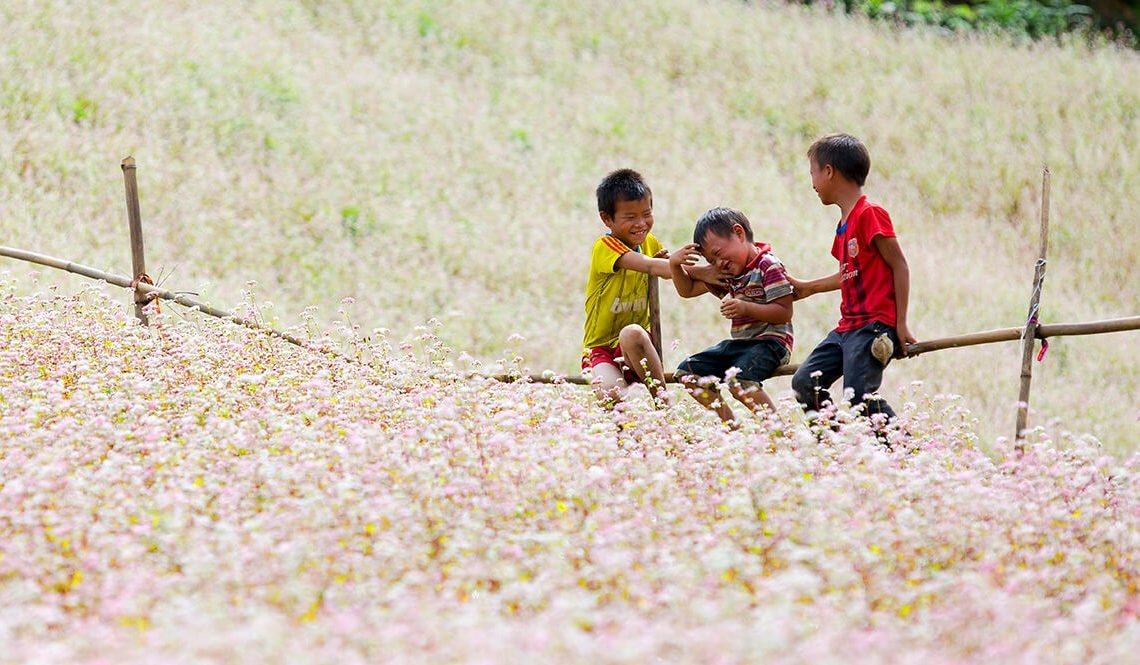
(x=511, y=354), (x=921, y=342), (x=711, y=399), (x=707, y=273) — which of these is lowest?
(x=511, y=354)

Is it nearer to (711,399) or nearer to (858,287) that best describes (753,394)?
(711,399)

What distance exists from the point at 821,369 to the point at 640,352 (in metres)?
0.90

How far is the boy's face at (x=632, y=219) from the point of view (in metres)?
7.08

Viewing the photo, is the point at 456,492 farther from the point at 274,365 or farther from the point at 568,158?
the point at 568,158

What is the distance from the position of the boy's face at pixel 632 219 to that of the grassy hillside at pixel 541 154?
419 centimetres

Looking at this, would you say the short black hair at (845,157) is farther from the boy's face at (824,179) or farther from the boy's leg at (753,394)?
the boy's leg at (753,394)

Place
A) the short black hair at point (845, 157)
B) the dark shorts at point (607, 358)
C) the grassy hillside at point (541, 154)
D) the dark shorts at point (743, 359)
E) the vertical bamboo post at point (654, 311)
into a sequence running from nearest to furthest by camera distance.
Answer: the short black hair at point (845, 157)
the dark shorts at point (743, 359)
the dark shorts at point (607, 358)
the vertical bamboo post at point (654, 311)
the grassy hillside at point (541, 154)

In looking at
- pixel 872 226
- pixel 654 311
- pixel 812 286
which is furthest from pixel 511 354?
pixel 872 226

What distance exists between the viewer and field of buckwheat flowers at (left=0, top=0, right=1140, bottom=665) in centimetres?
363

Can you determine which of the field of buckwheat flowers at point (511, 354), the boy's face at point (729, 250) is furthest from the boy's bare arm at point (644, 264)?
the field of buckwheat flowers at point (511, 354)

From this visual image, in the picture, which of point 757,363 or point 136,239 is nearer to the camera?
point 757,363

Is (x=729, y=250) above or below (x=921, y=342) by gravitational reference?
above

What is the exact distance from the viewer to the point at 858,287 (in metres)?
6.65

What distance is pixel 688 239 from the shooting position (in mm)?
14922
